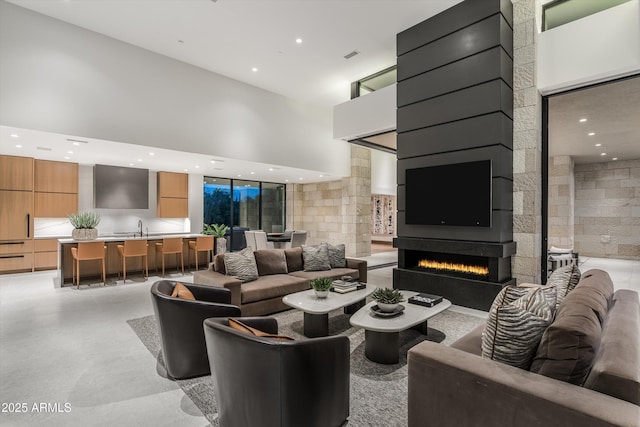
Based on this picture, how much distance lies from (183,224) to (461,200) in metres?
7.74

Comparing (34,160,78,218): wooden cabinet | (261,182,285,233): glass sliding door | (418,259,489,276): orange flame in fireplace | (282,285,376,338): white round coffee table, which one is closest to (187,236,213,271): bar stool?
(34,160,78,218): wooden cabinet

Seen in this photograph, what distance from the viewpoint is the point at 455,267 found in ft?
16.3

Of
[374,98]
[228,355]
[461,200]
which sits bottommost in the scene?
[228,355]

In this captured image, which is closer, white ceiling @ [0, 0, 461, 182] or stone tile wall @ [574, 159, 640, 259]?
white ceiling @ [0, 0, 461, 182]

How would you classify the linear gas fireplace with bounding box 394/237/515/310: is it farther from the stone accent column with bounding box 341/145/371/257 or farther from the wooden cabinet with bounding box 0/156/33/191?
the wooden cabinet with bounding box 0/156/33/191

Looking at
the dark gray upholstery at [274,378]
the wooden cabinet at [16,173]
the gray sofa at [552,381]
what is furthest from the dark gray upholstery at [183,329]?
the wooden cabinet at [16,173]

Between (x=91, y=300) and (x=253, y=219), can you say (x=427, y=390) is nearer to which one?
(x=91, y=300)

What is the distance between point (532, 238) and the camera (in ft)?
14.5

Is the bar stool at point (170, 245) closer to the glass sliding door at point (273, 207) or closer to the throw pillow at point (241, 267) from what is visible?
the throw pillow at point (241, 267)

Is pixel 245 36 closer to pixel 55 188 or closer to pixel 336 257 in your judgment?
pixel 336 257

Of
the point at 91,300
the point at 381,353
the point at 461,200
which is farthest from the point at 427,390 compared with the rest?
the point at 91,300

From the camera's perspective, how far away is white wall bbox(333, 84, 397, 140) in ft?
20.4

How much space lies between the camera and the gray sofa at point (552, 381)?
3.79 feet

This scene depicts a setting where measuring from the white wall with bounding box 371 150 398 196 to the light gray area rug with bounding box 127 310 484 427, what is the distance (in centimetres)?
848
